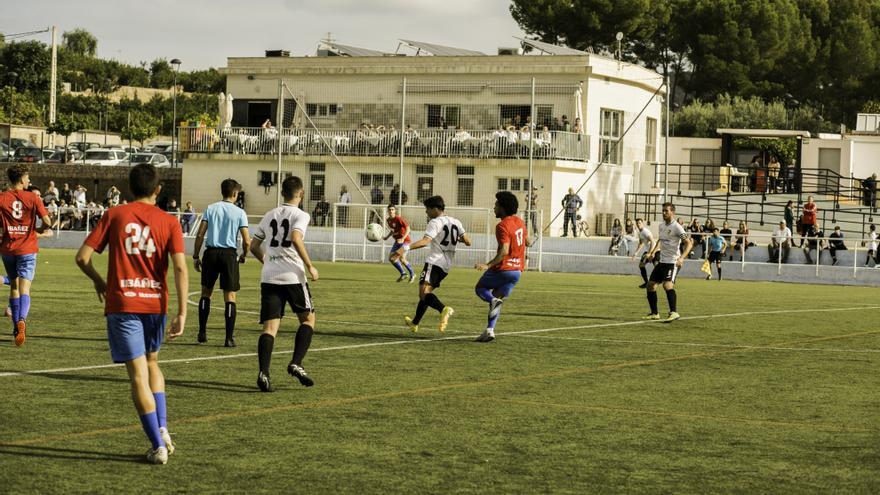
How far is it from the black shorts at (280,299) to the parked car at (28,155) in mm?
54791

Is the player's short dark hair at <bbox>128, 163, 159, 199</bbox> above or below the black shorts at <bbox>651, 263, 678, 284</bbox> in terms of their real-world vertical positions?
above

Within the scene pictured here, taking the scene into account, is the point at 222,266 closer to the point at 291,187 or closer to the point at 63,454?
the point at 291,187

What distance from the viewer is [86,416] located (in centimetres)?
959

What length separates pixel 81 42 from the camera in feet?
493

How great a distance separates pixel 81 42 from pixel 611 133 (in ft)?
367

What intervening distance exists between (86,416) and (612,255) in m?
30.1

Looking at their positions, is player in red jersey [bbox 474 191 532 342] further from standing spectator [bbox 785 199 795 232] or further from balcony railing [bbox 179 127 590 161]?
balcony railing [bbox 179 127 590 161]

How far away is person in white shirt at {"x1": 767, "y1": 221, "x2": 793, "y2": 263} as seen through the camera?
122 ft

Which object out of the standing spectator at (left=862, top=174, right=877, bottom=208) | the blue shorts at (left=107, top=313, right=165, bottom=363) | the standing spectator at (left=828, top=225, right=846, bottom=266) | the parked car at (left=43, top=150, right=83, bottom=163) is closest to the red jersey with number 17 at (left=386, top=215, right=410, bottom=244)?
the standing spectator at (left=828, top=225, right=846, bottom=266)

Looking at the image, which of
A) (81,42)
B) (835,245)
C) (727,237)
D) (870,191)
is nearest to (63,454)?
(835,245)

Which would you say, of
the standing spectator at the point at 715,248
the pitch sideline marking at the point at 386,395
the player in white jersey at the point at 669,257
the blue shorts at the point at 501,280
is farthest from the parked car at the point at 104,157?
the pitch sideline marking at the point at 386,395

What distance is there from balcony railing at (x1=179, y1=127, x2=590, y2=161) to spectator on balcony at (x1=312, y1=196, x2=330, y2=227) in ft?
6.60

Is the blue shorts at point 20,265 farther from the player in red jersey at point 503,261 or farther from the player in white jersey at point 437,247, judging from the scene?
the player in red jersey at point 503,261

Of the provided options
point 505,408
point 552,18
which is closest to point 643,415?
point 505,408
